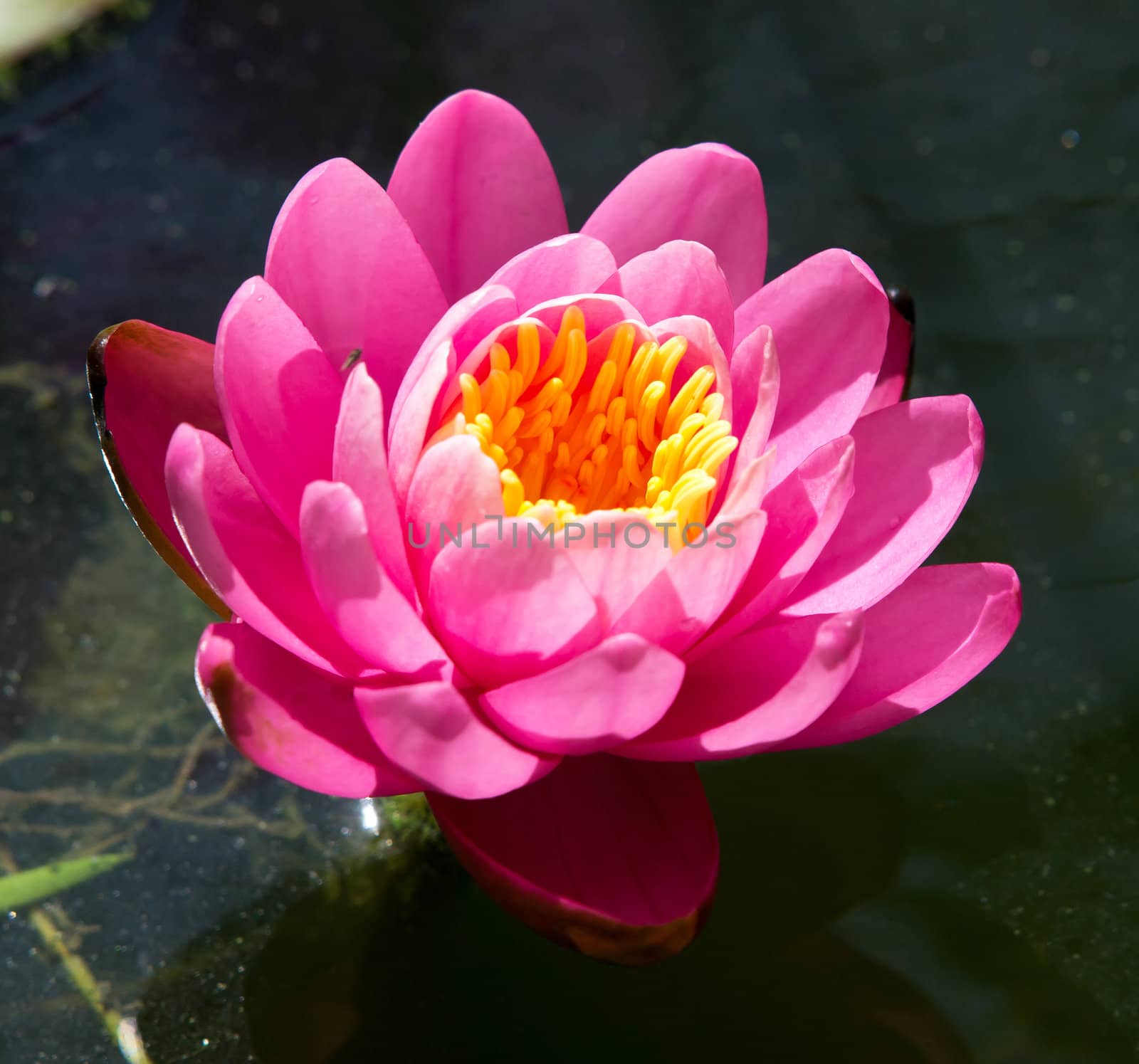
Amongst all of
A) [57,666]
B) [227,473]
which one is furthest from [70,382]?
[227,473]

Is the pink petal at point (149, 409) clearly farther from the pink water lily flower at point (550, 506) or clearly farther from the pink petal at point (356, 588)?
the pink petal at point (356, 588)

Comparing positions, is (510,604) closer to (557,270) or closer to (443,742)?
(443,742)

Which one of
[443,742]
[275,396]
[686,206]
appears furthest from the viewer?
[686,206]

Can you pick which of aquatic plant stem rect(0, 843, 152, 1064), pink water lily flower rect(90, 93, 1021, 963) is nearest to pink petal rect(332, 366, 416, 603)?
pink water lily flower rect(90, 93, 1021, 963)

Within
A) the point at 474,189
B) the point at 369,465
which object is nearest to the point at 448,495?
the point at 369,465

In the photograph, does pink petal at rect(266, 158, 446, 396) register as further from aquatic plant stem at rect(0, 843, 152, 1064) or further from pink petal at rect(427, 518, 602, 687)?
aquatic plant stem at rect(0, 843, 152, 1064)

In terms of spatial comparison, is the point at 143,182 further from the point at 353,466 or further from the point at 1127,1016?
the point at 1127,1016
